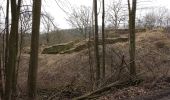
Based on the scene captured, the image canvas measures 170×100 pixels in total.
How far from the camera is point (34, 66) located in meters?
12.1

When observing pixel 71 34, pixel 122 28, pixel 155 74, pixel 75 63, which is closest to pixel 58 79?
pixel 75 63

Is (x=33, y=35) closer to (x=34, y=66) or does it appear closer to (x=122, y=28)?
(x=34, y=66)

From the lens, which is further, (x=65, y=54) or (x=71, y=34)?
(x=71, y=34)

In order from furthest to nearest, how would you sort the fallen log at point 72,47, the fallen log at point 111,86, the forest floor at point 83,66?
the fallen log at point 72,47
the forest floor at point 83,66
the fallen log at point 111,86

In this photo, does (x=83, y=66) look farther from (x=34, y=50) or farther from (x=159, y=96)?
(x=34, y=50)

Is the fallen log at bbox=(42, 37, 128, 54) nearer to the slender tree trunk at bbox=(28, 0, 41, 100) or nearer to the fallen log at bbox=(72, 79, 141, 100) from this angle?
the fallen log at bbox=(72, 79, 141, 100)

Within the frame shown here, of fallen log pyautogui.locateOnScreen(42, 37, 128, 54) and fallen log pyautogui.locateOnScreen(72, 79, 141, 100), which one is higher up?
fallen log pyautogui.locateOnScreen(42, 37, 128, 54)

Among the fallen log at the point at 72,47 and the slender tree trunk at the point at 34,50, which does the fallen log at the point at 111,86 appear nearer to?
the slender tree trunk at the point at 34,50

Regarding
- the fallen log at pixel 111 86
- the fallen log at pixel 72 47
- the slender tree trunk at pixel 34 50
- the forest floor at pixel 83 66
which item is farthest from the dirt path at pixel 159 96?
the fallen log at pixel 72 47

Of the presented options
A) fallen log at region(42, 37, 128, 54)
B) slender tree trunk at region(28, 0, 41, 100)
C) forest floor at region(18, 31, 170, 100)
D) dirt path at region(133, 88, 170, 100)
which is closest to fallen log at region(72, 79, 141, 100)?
forest floor at region(18, 31, 170, 100)

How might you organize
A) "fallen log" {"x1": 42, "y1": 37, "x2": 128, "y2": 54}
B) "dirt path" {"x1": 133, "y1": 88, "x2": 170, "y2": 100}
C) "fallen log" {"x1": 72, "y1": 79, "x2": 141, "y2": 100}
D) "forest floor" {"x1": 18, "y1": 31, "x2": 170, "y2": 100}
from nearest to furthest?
"dirt path" {"x1": 133, "y1": 88, "x2": 170, "y2": 100}
"fallen log" {"x1": 72, "y1": 79, "x2": 141, "y2": 100}
"forest floor" {"x1": 18, "y1": 31, "x2": 170, "y2": 100}
"fallen log" {"x1": 42, "y1": 37, "x2": 128, "y2": 54}

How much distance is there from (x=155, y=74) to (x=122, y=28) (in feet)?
106

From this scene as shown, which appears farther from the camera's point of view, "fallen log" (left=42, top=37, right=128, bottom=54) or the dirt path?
"fallen log" (left=42, top=37, right=128, bottom=54)

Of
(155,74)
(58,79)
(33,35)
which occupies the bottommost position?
(58,79)
